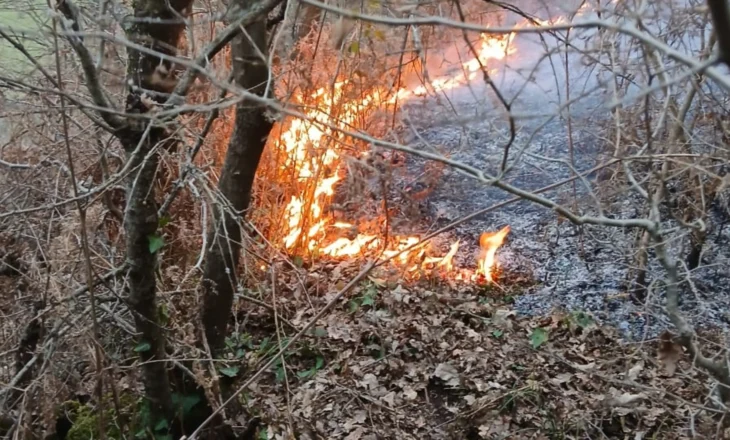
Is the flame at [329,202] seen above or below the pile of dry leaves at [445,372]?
above

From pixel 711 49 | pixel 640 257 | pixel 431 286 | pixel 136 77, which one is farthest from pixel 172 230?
pixel 711 49

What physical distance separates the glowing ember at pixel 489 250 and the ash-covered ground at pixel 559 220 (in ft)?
0.34

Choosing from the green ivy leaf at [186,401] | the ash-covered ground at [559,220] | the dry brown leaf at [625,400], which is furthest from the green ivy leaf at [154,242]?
the dry brown leaf at [625,400]

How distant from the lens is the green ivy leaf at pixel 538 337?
4711mm

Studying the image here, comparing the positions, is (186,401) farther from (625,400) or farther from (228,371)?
(625,400)

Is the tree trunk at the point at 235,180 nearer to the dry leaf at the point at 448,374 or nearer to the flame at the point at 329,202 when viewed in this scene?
the flame at the point at 329,202

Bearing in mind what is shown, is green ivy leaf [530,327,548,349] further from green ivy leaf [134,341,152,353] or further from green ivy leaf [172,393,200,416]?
green ivy leaf [134,341,152,353]

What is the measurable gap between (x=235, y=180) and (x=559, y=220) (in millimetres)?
3643

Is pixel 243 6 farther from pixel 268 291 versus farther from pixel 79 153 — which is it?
pixel 268 291

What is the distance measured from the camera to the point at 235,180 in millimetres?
3748

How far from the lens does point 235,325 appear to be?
4.92m

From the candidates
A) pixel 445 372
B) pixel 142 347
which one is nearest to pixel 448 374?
pixel 445 372

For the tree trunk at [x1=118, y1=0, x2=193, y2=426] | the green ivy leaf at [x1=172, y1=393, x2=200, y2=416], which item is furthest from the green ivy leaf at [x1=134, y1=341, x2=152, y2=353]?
the green ivy leaf at [x1=172, y1=393, x2=200, y2=416]

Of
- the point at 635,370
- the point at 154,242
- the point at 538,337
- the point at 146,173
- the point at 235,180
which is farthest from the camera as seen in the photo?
the point at 538,337
